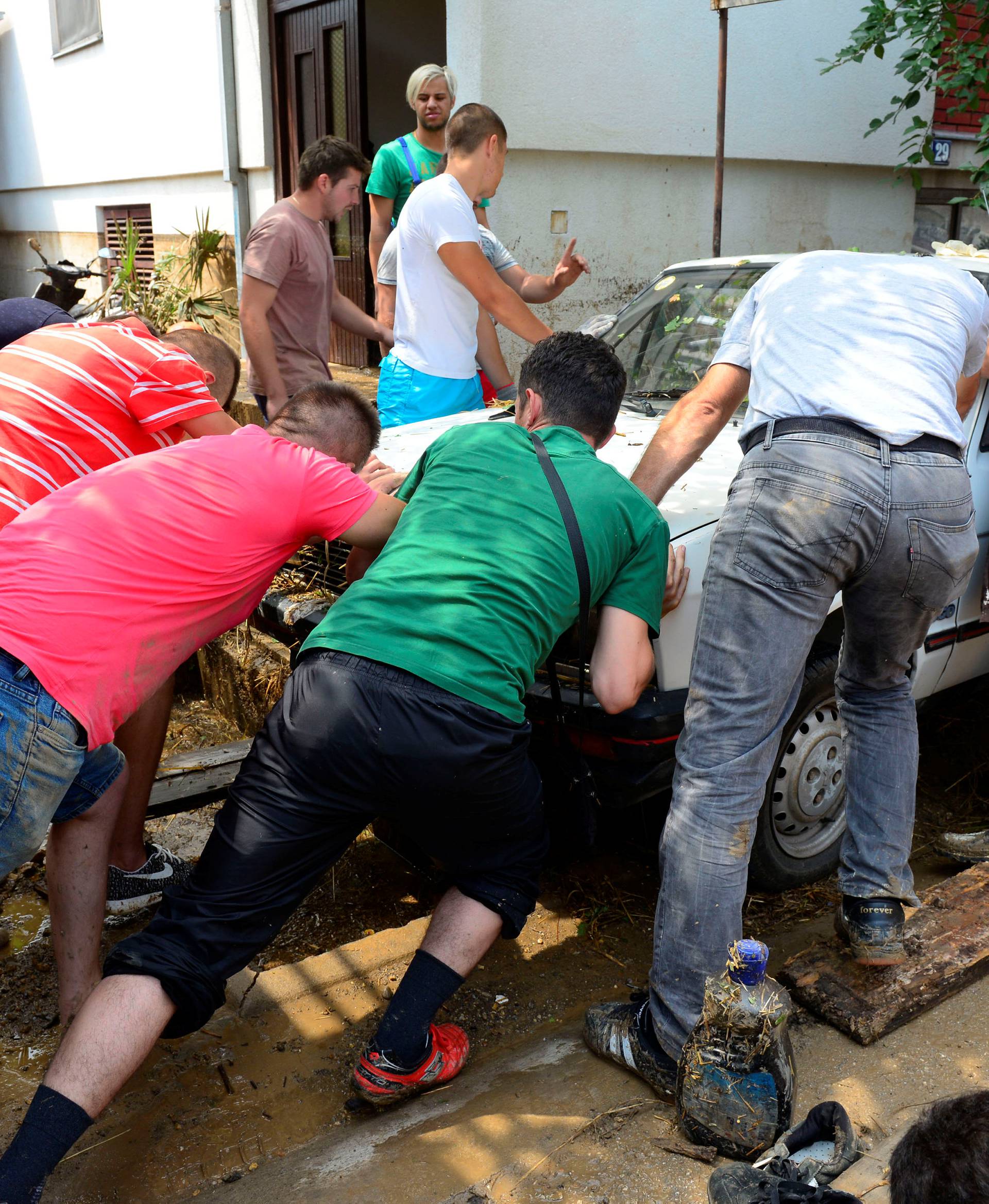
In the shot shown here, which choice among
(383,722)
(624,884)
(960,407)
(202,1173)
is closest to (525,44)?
(960,407)

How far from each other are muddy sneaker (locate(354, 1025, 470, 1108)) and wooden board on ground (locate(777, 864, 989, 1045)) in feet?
2.83

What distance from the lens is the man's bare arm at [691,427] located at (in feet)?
9.68

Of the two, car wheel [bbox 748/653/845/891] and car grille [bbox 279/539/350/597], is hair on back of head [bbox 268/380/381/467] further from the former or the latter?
car wheel [bbox 748/653/845/891]

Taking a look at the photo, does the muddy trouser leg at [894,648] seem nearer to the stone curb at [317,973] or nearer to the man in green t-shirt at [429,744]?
the man in green t-shirt at [429,744]

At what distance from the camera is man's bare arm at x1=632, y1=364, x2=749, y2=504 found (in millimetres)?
2951

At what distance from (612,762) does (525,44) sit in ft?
20.5

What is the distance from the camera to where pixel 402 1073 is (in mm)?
2627

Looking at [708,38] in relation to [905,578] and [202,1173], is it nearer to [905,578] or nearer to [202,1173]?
[905,578]

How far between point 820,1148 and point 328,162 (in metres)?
4.44

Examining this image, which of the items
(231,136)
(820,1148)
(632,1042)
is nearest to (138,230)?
(231,136)

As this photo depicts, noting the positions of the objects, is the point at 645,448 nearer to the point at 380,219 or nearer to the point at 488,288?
the point at 488,288

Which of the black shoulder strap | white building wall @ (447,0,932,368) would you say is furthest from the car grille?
white building wall @ (447,0,932,368)

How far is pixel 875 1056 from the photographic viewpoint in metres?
2.58

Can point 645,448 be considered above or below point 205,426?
below
